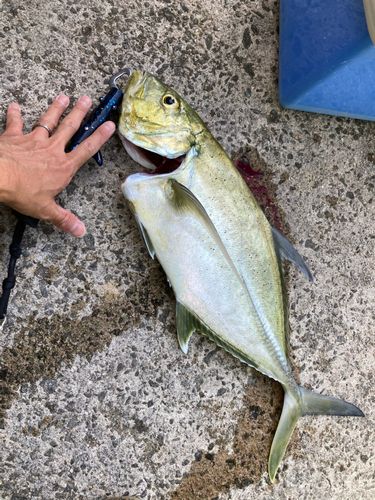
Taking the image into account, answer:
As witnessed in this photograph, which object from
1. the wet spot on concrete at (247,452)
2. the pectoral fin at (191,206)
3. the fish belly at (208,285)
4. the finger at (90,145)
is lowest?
the wet spot on concrete at (247,452)

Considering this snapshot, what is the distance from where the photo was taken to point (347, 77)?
5.79 ft

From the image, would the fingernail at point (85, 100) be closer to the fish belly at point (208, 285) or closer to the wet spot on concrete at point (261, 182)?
the fish belly at point (208, 285)

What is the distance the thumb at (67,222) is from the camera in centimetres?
154

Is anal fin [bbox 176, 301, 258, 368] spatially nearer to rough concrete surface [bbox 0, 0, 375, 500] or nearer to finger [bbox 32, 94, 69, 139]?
Answer: rough concrete surface [bbox 0, 0, 375, 500]

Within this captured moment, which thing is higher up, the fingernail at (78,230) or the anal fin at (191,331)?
the fingernail at (78,230)

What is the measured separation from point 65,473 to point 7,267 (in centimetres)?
93

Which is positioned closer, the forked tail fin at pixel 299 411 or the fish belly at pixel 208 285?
the fish belly at pixel 208 285

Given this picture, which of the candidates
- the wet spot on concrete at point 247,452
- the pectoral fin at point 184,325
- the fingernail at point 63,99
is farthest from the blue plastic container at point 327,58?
the wet spot on concrete at point 247,452

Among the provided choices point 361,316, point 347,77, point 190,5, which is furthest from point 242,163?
point 361,316

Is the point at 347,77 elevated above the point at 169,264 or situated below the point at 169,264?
above

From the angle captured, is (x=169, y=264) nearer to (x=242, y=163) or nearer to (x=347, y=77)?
(x=242, y=163)

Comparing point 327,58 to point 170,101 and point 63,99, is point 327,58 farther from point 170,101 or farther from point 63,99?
point 63,99

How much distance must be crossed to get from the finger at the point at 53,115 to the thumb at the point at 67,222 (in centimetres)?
32

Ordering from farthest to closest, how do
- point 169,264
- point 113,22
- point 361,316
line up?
point 361,316
point 113,22
point 169,264
